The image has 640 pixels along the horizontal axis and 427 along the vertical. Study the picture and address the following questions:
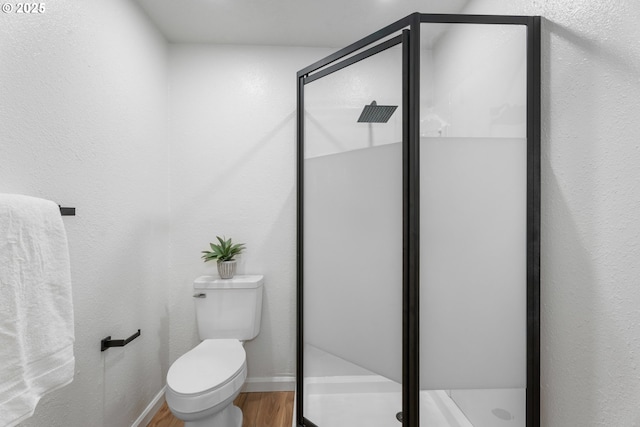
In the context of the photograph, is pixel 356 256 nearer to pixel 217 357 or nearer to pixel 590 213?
pixel 590 213

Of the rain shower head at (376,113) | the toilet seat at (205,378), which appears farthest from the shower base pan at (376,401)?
the rain shower head at (376,113)

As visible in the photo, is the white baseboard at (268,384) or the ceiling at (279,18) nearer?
the ceiling at (279,18)

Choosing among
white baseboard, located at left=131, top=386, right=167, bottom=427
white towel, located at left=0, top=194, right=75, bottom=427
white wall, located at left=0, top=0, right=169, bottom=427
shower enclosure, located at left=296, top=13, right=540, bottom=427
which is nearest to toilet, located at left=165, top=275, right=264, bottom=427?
white wall, located at left=0, top=0, right=169, bottom=427

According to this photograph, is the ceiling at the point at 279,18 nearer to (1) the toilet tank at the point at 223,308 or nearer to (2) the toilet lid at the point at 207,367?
(1) the toilet tank at the point at 223,308

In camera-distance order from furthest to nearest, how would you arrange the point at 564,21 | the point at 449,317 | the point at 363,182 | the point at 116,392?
the point at 116,392 → the point at 363,182 → the point at 449,317 → the point at 564,21

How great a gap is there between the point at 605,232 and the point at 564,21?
71 centimetres

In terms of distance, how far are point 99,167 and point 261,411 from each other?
5.41 ft

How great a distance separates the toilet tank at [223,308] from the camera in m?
2.02

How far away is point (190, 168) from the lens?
7.30 feet

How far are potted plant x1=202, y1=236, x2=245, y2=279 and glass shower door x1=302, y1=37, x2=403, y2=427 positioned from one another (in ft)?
2.35

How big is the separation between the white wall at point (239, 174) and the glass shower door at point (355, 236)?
68cm

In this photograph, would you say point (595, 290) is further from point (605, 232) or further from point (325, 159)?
point (325, 159)

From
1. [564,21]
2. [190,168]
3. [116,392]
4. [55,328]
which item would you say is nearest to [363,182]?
[564,21]

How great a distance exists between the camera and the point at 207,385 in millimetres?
1469
